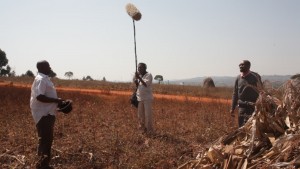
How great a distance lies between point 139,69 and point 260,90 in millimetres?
5189

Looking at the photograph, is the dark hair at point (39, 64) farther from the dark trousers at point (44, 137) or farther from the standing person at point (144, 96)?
the standing person at point (144, 96)

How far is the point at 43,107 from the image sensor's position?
5.88 metres

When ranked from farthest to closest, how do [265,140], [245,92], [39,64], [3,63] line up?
[3,63] → [245,92] → [39,64] → [265,140]

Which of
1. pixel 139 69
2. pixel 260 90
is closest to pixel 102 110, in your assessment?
pixel 139 69

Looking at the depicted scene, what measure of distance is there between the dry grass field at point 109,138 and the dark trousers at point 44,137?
0.91 ft

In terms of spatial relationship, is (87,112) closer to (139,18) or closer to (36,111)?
(139,18)

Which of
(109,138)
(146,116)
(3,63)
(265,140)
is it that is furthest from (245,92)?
(3,63)

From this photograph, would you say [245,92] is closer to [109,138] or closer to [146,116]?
[146,116]

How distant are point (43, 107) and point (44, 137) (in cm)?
44

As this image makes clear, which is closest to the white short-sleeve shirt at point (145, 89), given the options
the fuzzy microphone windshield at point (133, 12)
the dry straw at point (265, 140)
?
the fuzzy microphone windshield at point (133, 12)

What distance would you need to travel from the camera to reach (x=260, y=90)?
172 inches

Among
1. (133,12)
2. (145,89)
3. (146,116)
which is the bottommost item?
(146,116)

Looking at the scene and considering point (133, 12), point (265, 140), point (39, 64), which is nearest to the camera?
point (265, 140)

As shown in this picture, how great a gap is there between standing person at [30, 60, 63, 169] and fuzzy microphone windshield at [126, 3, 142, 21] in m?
3.76
